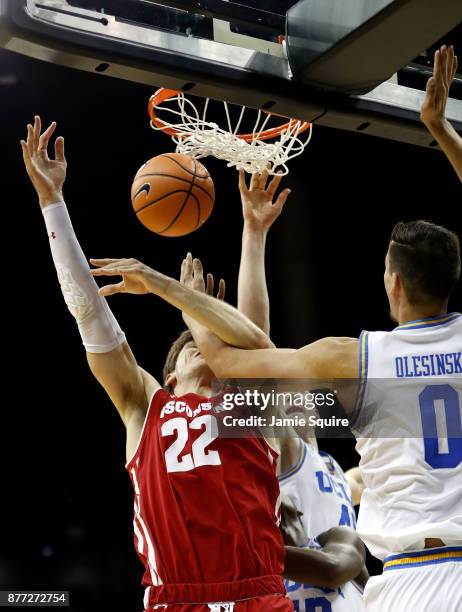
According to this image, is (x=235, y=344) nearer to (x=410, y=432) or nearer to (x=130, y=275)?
(x=130, y=275)

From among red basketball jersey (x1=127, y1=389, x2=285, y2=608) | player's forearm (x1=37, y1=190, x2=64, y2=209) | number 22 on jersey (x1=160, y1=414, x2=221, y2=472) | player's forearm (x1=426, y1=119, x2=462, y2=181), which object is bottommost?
red basketball jersey (x1=127, y1=389, x2=285, y2=608)

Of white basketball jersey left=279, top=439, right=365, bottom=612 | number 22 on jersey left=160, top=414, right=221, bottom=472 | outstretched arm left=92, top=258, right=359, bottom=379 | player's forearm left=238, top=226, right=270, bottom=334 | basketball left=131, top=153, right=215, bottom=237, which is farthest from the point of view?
white basketball jersey left=279, top=439, right=365, bottom=612

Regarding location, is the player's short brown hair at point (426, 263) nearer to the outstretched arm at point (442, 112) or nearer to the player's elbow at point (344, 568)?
the outstretched arm at point (442, 112)

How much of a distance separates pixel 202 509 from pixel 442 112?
153 centimetres

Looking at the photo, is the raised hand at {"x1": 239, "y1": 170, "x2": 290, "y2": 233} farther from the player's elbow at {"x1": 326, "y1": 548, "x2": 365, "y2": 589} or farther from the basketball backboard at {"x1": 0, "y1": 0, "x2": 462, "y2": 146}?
the player's elbow at {"x1": 326, "y1": 548, "x2": 365, "y2": 589}

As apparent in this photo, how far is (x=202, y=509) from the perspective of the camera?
9.86 feet

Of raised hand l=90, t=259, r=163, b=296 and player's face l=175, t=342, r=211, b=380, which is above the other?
raised hand l=90, t=259, r=163, b=296

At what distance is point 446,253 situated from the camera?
253 centimetres

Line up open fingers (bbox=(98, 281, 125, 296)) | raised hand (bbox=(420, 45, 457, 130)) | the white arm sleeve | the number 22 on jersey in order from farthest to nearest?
the white arm sleeve, the number 22 on jersey, open fingers (bbox=(98, 281, 125, 296)), raised hand (bbox=(420, 45, 457, 130))

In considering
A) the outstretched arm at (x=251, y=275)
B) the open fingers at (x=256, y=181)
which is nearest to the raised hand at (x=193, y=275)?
the outstretched arm at (x=251, y=275)

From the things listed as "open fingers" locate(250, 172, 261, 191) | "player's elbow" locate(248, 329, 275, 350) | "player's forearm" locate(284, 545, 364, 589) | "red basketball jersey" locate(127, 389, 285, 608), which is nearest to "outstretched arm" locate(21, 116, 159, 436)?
"red basketball jersey" locate(127, 389, 285, 608)

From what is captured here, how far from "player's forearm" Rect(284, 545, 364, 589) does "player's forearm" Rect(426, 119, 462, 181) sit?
1534mm

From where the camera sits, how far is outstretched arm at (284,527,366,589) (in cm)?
319

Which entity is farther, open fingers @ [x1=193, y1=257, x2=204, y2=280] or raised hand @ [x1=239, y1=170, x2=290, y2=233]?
raised hand @ [x1=239, y1=170, x2=290, y2=233]
